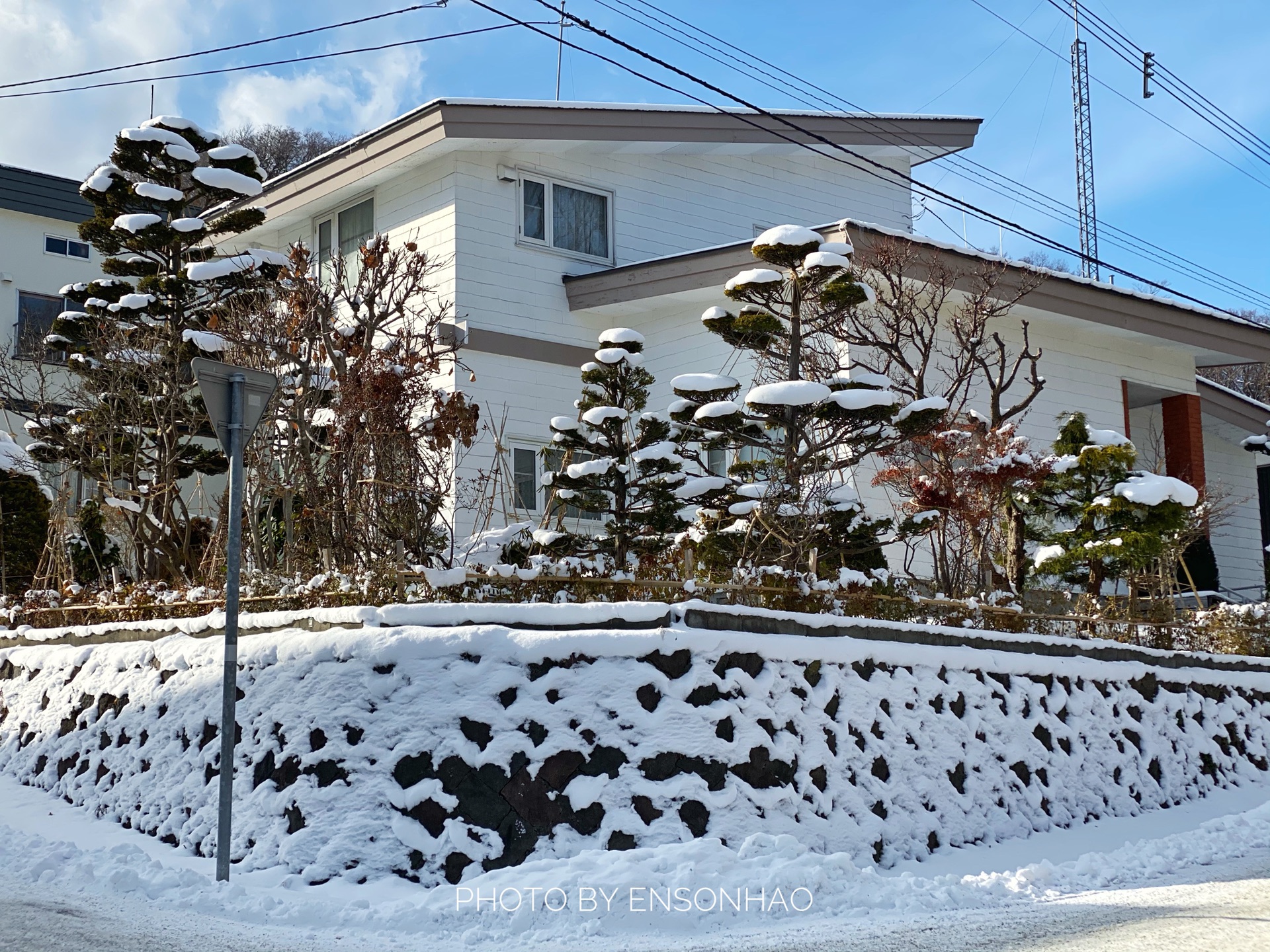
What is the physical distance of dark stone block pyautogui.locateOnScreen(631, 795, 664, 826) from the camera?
7250 mm

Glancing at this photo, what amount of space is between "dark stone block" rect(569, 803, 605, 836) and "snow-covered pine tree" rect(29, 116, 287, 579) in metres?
6.24

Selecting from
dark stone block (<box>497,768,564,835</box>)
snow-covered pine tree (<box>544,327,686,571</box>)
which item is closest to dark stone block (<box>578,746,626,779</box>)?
dark stone block (<box>497,768,564,835</box>)

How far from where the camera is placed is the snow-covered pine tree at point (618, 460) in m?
11.8

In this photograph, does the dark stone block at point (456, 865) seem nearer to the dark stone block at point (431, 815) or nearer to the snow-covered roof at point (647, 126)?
the dark stone block at point (431, 815)

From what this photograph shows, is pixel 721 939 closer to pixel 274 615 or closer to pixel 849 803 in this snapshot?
pixel 849 803

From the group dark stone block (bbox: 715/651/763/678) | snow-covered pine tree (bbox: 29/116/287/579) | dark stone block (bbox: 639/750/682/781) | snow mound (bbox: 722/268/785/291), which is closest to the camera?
dark stone block (bbox: 639/750/682/781)

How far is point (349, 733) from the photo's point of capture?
24.2 feet

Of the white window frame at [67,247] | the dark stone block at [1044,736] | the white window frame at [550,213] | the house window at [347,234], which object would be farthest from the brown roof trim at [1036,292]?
the white window frame at [67,247]

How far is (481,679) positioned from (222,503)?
5204mm

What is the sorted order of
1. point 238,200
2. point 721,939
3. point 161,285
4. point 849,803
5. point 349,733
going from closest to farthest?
point 721,939 → point 349,733 → point 849,803 → point 161,285 → point 238,200

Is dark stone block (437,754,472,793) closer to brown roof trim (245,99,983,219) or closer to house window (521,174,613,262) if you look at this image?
brown roof trim (245,99,983,219)

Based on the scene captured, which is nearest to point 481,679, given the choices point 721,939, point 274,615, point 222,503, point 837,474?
point 274,615

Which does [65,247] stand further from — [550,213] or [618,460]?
[618,460]

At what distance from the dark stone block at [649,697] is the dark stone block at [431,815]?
1380mm
